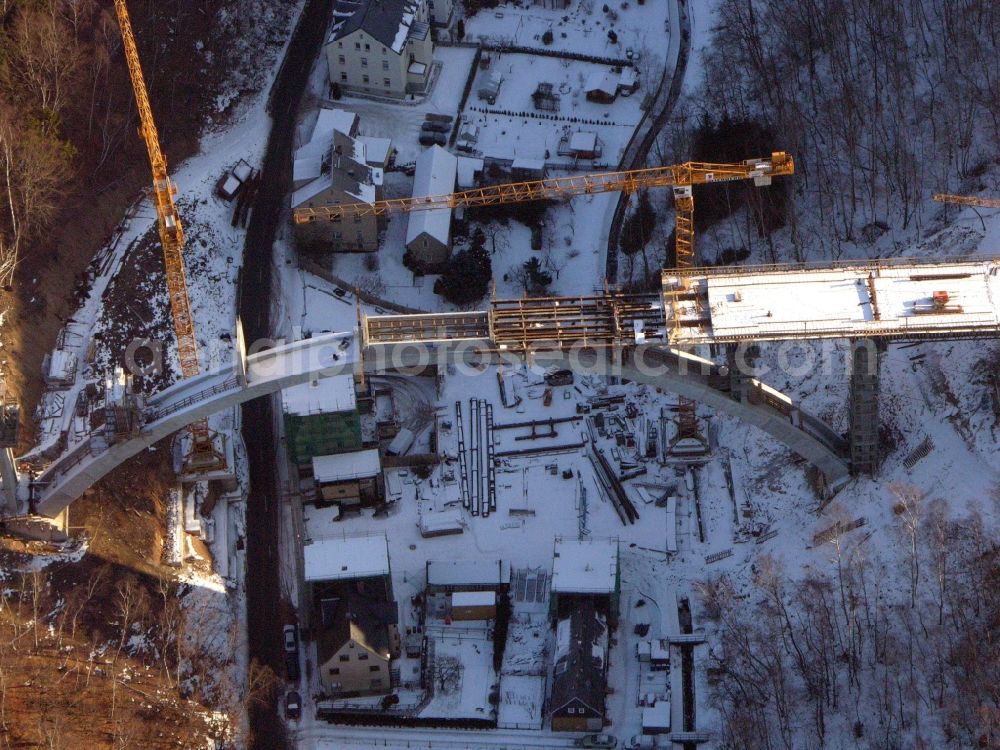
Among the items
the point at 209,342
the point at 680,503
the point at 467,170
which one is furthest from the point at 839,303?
the point at 209,342

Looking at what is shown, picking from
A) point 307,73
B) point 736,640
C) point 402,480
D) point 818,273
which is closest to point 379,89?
point 307,73

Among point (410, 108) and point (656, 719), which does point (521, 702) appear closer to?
point (656, 719)

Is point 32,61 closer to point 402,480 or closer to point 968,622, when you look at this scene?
point 402,480

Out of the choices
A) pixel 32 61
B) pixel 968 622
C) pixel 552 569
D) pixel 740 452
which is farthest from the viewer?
pixel 32 61

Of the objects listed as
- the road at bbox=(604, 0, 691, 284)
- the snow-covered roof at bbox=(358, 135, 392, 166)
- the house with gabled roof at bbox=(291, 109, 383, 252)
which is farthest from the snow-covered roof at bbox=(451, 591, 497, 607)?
the snow-covered roof at bbox=(358, 135, 392, 166)

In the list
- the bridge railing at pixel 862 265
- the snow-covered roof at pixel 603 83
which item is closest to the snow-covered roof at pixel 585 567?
the bridge railing at pixel 862 265

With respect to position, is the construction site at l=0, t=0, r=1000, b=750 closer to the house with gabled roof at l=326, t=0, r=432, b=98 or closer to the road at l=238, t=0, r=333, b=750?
the road at l=238, t=0, r=333, b=750
